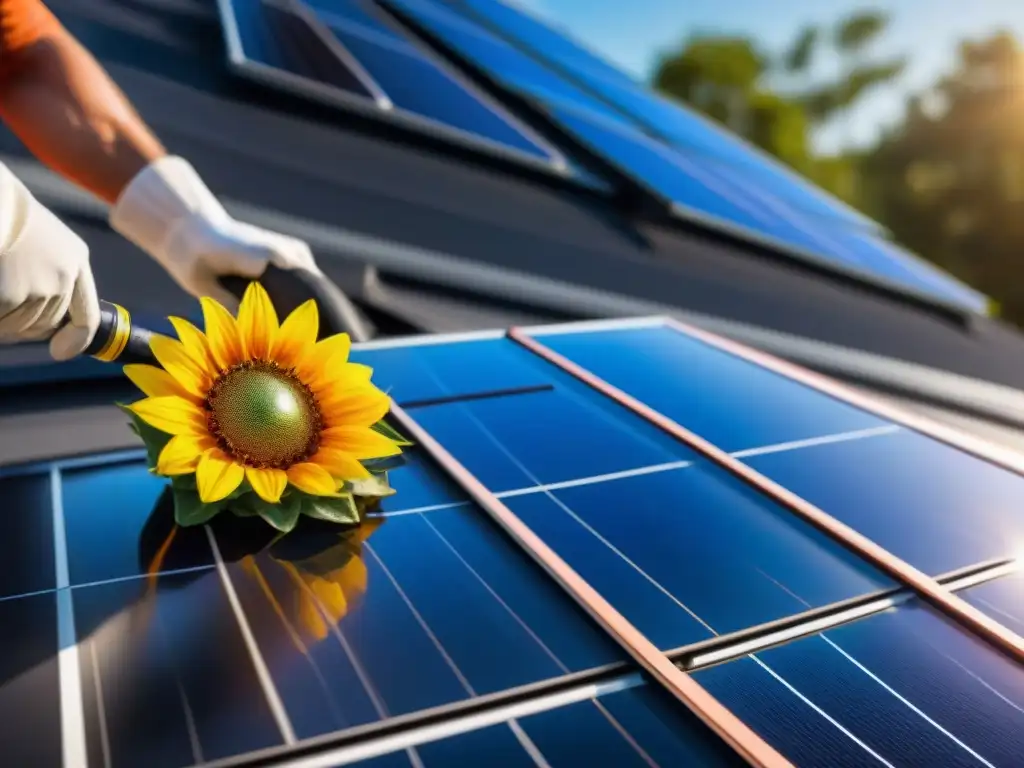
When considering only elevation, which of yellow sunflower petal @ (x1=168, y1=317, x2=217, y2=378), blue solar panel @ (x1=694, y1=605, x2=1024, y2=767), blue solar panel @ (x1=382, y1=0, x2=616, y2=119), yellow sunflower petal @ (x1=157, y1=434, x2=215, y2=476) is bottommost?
blue solar panel @ (x1=694, y1=605, x2=1024, y2=767)

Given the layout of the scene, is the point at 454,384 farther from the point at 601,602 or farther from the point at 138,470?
the point at 601,602

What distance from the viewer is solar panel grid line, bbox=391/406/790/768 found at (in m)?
1.30

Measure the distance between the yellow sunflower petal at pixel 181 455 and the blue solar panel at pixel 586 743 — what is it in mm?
735

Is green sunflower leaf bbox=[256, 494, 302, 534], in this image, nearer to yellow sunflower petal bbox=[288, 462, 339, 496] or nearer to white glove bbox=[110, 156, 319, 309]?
yellow sunflower petal bbox=[288, 462, 339, 496]

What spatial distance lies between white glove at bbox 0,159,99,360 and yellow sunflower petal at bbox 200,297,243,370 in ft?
1.02

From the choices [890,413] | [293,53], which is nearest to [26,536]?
[890,413]

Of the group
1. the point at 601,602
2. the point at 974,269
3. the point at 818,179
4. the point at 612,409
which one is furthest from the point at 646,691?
the point at 818,179

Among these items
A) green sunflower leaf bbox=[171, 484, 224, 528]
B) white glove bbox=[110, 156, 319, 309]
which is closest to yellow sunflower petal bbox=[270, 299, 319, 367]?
green sunflower leaf bbox=[171, 484, 224, 528]

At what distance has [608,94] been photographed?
8031 mm

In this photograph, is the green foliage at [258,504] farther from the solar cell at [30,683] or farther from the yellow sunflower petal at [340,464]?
the solar cell at [30,683]

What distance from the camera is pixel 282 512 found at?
177 cm

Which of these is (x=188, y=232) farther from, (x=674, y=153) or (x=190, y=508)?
(x=674, y=153)

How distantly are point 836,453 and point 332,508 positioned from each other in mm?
1315

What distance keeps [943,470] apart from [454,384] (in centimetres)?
132
